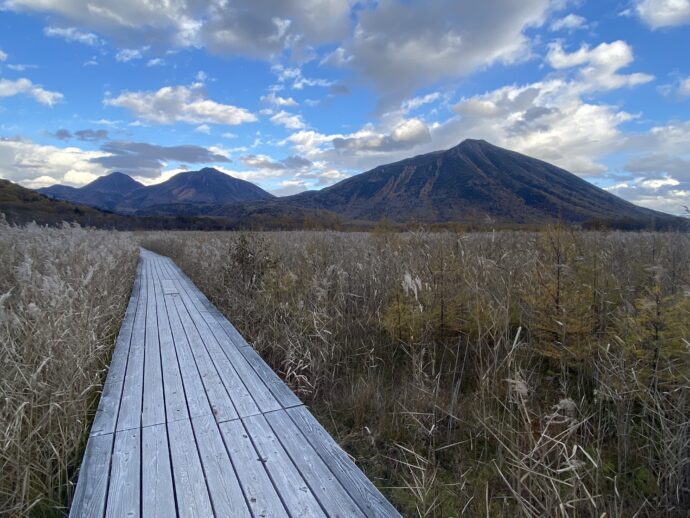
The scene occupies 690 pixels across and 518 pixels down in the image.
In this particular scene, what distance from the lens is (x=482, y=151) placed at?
157000mm

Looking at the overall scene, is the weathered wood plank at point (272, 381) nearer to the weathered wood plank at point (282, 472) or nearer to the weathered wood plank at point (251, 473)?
the weathered wood plank at point (282, 472)

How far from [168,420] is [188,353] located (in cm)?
159

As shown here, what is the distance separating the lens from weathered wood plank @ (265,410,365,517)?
181 centimetres

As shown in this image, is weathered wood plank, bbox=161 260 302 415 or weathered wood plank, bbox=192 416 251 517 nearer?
weathered wood plank, bbox=192 416 251 517

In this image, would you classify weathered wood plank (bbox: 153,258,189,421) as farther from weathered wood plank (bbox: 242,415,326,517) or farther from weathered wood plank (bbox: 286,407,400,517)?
weathered wood plank (bbox: 286,407,400,517)

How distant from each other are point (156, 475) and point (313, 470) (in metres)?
0.95

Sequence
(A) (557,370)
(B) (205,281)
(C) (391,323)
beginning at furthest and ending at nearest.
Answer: (B) (205,281)
(C) (391,323)
(A) (557,370)

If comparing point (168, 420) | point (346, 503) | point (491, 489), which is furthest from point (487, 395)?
point (168, 420)

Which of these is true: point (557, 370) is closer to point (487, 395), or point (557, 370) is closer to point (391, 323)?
point (487, 395)

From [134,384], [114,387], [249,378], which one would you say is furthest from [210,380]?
[114,387]

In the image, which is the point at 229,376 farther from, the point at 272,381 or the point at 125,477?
the point at 125,477

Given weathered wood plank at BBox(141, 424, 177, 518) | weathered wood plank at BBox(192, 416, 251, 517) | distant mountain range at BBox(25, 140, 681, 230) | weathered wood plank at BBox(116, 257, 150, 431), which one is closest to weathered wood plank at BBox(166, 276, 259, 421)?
weathered wood plank at BBox(192, 416, 251, 517)

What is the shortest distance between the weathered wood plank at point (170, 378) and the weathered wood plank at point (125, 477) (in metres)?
0.32

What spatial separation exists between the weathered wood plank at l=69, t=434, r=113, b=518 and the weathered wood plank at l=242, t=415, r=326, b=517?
0.87m
